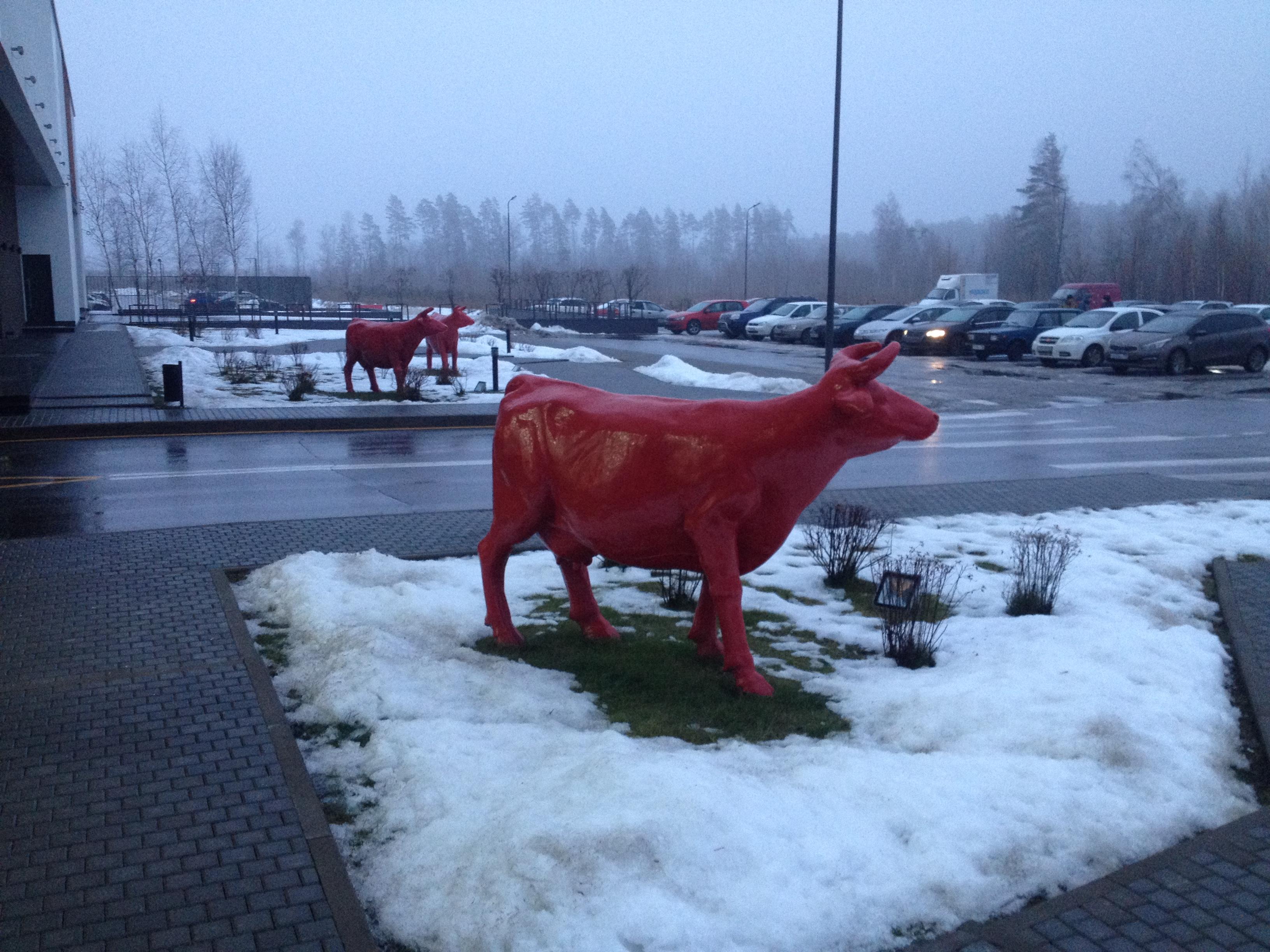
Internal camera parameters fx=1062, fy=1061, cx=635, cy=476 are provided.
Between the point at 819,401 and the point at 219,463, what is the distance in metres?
10.7

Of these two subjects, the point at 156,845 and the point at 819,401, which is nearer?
the point at 156,845

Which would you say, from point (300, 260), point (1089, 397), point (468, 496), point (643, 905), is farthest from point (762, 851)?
point (300, 260)

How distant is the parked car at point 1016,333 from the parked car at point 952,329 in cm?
47

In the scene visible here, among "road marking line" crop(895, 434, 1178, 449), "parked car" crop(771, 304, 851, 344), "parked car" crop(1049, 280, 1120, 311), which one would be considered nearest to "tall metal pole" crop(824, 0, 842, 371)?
"road marking line" crop(895, 434, 1178, 449)

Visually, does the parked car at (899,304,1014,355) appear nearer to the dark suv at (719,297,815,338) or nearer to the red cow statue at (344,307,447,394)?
the dark suv at (719,297,815,338)

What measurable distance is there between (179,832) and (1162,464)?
14.2 meters

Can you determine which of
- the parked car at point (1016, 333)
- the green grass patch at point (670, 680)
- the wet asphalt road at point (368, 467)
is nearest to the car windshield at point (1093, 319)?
the parked car at point (1016, 333)

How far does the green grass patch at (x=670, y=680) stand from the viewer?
543 centimetres

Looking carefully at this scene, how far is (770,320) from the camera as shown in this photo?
1821 inches

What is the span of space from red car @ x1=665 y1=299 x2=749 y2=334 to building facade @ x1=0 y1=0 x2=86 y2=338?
86.7ft

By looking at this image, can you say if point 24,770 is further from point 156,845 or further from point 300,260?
point 300,260

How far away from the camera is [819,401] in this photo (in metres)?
5.57

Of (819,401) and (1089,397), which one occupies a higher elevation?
(819,401)

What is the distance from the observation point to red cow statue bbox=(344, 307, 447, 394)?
20688mm
